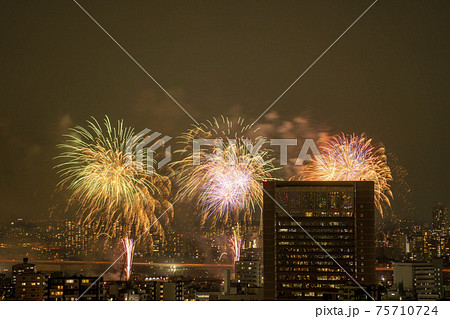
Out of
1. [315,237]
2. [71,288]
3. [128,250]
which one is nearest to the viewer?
[71,288]

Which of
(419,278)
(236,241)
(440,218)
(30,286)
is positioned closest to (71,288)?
(30,286)

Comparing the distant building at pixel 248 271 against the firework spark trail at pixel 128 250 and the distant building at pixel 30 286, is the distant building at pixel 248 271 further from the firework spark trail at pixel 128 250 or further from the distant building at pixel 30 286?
the distant building at pixel 30 286

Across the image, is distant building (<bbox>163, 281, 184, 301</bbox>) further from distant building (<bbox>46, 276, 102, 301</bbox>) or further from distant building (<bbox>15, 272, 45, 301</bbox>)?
distant building (<bbox>15, 272, 45, 301</bbox>)

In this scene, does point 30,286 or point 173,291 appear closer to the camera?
point 30,286

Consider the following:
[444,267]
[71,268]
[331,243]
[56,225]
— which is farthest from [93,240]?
[444,267]

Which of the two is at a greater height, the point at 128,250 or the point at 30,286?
the point at 128,250

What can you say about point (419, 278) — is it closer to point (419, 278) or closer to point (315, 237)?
point (419, 278)

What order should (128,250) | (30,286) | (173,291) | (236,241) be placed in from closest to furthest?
1. (30,286)
2. (173,291)
3. (128,250)
4. (236,241)

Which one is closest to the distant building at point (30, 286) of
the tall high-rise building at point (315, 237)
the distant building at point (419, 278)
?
the tall high-rise building at point (315, 237)

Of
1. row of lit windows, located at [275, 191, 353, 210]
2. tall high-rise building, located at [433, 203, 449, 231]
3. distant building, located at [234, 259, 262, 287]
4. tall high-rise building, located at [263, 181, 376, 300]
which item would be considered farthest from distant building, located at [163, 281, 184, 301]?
tall high-rise building, located at [433, 203, 449, 231]
